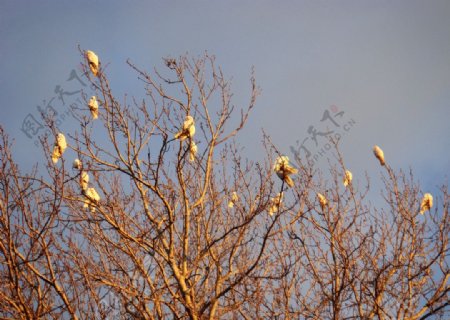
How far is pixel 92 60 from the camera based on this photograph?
13.7 feet

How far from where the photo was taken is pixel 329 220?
477cm

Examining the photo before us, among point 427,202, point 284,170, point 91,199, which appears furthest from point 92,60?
point 427,202

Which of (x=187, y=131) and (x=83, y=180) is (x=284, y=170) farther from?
(x=83, y=180)

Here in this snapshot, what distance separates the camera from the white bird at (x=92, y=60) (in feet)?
13.7

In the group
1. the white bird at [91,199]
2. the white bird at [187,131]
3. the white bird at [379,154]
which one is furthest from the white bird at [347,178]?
the white bird at [91,199]

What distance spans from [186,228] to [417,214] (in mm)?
3254

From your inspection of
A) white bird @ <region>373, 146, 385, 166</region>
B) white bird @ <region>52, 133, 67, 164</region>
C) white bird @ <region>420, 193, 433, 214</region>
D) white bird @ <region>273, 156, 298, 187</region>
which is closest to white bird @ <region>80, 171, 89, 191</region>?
white bird @ <region>52, 133, 67, 164</region>

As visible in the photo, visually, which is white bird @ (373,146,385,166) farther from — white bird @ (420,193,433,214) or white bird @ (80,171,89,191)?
white bird @ (80,171,89,191)

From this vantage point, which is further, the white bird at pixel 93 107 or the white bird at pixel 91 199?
the white bird at pixel 93 107

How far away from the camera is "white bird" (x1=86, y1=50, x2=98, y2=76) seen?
4.17 metres

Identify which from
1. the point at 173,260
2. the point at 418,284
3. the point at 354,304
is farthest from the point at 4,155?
the point at 418,284

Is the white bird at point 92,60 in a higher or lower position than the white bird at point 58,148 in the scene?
higher

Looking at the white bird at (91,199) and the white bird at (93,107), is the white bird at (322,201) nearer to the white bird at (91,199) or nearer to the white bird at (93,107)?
the white bird at (91,199)

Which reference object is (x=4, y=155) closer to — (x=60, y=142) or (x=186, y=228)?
(x=60, y=142)
